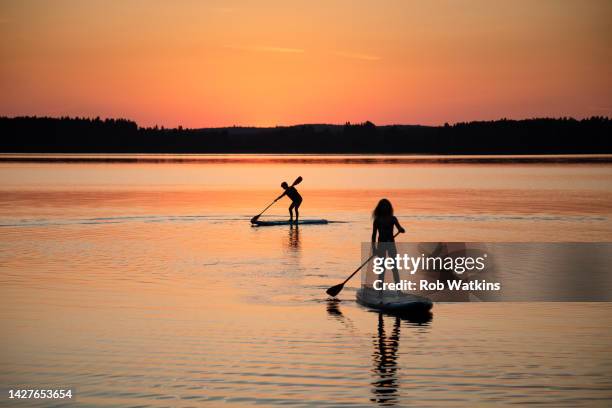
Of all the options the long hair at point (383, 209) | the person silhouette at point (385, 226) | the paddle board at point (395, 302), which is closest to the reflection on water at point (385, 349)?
the paddle board at point (395, 302)

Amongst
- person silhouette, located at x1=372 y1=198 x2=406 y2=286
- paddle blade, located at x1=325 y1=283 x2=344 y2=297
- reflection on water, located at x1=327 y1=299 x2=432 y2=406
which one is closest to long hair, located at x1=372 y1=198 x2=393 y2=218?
person silhouette, located at x1=372 y1=198 x2=406 y2=286

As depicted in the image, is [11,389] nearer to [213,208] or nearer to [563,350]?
[563,350]

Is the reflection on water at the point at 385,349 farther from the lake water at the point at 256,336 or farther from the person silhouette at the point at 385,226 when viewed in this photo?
the person silhouette at the point at 385,226

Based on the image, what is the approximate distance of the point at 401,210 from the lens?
194ft

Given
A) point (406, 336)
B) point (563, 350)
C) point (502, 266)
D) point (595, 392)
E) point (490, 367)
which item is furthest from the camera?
point (502, 266)

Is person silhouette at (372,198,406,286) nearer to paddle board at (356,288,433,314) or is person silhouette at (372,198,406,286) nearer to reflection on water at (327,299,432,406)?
paddle board at (356,288,433,314)

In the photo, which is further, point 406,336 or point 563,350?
point 406,336

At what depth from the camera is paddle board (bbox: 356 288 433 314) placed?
20.1 meters

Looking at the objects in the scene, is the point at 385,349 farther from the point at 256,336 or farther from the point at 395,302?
the point at 395,302

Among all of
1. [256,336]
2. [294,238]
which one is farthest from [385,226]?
[294,238]

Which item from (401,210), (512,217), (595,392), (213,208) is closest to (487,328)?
(595,392)

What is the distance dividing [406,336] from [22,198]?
2378 inches

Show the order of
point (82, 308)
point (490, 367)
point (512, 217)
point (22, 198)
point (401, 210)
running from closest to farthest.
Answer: point (490, 367)
point (82, 308)
point (512, 217)
point (401, 210)
point (22, 198)

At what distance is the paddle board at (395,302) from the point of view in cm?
2011
